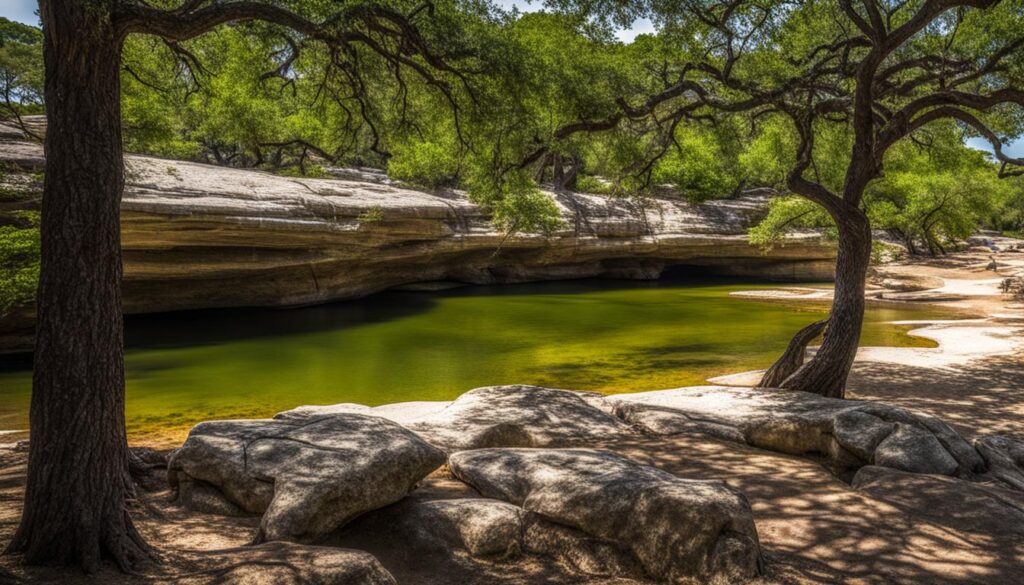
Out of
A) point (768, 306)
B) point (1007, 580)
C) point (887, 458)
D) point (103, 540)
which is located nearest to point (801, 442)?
point (887, 458)

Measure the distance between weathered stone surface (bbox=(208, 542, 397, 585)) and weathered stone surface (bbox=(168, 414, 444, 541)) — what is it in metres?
0.68

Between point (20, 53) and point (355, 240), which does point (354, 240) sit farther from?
point (20, 53)

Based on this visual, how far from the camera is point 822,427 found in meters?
7.09

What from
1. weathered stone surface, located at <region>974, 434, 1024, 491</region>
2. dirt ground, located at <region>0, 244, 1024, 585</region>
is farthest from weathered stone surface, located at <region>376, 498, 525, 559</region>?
weathered stone surface, located at <region>974, 434, 1024, 491</region>

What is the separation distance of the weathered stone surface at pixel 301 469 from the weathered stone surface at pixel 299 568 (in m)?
0.68

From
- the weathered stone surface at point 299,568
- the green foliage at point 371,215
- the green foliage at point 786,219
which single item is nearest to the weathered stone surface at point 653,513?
the weathered stone surface at point 299,568

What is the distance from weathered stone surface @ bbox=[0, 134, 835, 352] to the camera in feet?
52.6

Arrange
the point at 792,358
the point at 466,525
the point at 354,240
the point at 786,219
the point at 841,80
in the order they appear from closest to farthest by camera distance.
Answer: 1. the point at 466,525
2. the point at 792,358
3. the point at 841,80
4. the point at 354,240
5. the point at 786,219

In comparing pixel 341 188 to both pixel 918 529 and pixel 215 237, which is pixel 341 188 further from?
pixel 918 529

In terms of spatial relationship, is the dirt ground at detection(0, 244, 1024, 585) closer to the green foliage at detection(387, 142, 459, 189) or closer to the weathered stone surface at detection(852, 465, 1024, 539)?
the weathered stone surface at detection(852, 465, 1024, 539)

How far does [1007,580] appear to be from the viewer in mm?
4086

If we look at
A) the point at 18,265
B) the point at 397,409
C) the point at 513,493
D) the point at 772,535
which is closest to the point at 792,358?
the point at 772,535

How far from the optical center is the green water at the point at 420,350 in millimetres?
11641

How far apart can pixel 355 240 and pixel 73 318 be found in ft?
55.9
